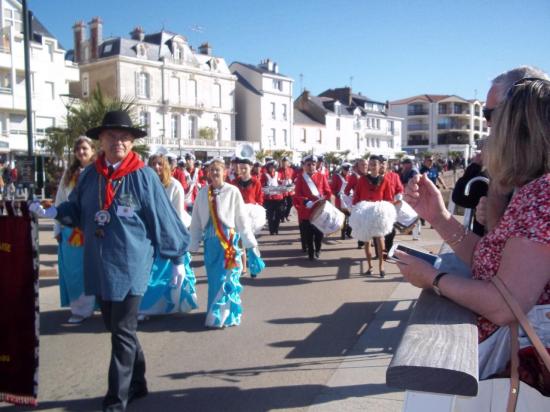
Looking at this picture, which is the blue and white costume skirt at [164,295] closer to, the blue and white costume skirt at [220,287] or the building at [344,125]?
the blue and white costume skirt at [220,287]

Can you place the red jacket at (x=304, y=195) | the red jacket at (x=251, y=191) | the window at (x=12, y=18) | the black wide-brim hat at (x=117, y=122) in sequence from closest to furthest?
the black wide-brim hat at (x=117, y=122) < the red jacket at (x=251, y=191) < the red jacket at (x=304, y=195) < the window at (x=12, y=18)

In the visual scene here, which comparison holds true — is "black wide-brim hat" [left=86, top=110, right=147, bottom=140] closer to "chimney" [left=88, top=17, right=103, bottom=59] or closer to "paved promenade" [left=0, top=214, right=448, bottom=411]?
"paved promenade" [left=0, top=214, right=448, bottom=411]

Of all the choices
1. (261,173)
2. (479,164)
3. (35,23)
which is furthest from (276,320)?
(35,23)

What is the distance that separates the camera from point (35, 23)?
40.6 meters

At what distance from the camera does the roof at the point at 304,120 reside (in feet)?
215

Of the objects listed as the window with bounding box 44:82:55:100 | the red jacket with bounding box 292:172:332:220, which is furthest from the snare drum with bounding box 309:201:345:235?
the window with bounding box 44:82:55:100

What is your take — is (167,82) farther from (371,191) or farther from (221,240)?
(221,240)

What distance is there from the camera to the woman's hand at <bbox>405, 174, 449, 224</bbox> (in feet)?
7.86

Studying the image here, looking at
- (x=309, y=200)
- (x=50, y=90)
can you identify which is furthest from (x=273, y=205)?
(x=50, y=90)

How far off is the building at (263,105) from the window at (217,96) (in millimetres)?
4030

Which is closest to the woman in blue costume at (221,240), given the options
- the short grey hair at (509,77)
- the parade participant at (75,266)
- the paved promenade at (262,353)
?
the paved promenade at (262,353)

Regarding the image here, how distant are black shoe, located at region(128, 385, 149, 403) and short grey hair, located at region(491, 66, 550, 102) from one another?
3.33 m

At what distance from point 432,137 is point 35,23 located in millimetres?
69874

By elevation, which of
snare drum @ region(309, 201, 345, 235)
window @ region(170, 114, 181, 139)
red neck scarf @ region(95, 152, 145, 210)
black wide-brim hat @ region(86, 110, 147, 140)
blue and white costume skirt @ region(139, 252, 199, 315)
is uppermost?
window @ region(170, 114, 181, 139)
